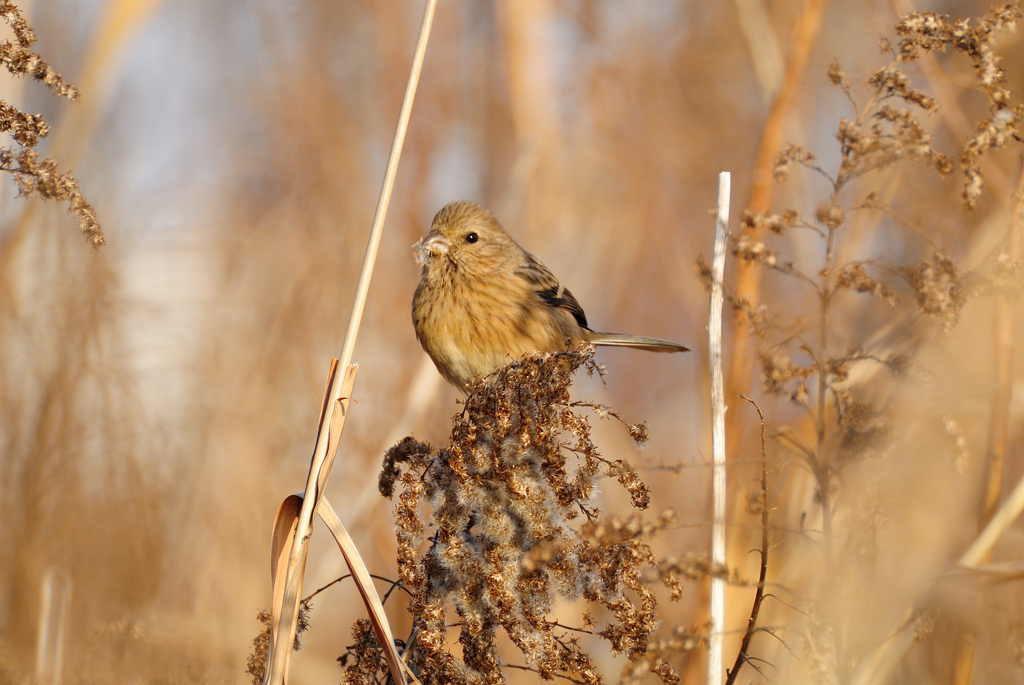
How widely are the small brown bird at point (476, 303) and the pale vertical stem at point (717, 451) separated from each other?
1276mm

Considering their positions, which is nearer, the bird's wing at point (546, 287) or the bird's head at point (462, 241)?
the bird's head at point (462, 241)

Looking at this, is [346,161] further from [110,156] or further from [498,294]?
[498,294]

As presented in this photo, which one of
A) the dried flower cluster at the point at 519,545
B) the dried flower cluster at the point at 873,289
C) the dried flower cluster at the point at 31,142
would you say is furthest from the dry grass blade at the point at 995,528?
the dried flower cluster at the point at 31,142

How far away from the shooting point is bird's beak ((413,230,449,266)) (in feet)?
10.9

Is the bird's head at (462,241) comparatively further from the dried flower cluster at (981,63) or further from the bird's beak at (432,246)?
the dried flower cluster at (981,63)

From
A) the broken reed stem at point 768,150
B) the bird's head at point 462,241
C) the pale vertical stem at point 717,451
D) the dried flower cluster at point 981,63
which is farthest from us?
the bird's head at point 462,241

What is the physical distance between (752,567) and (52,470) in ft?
8.94

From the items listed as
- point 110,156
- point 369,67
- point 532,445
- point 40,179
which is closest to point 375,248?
point 532,445

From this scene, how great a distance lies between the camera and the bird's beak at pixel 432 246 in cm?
332

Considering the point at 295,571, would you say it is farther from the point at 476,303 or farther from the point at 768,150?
the point at 768,150

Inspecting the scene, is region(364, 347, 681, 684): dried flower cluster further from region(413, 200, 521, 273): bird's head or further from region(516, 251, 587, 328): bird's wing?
region(516, 251, 587, 328): bird's wing

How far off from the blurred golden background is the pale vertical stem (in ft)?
0.70

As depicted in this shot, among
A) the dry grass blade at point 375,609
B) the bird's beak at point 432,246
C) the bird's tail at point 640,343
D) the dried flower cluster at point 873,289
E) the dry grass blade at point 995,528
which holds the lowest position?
the dry grass blade at point 375,609

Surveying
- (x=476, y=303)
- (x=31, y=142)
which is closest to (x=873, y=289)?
(x=476, y=303)
